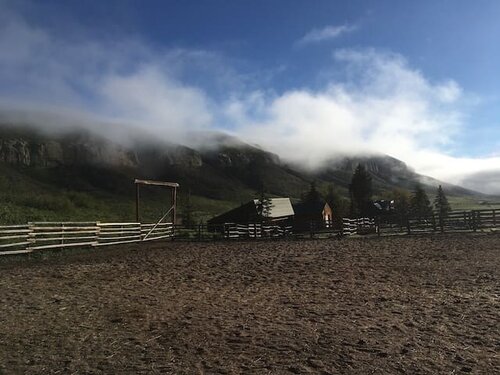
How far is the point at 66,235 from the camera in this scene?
2667 centimetres

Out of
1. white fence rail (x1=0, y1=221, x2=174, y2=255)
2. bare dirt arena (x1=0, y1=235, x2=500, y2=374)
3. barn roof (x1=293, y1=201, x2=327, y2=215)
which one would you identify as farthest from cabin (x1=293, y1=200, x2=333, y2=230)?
bare dirt arena (x1=0, y1=235, x2=500, y2=374)

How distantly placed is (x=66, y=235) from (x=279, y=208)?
46.8 meters

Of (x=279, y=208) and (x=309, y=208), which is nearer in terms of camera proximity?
(x=279, y=208)

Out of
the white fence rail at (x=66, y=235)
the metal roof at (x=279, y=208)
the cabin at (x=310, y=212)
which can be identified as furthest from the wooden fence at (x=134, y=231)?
the cabin at (x=310, y=212)

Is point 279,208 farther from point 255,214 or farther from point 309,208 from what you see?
point 309,208

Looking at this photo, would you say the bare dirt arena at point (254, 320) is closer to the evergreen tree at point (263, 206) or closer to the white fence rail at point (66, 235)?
the white fence rail at point (66, 235)

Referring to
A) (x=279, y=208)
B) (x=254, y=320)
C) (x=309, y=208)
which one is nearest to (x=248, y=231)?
(x=254, y=320)

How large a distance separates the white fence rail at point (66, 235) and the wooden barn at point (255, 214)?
27291 millimetres

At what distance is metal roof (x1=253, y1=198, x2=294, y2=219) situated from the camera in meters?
67.6

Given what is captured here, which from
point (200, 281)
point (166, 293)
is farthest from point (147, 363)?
point (200, 281)

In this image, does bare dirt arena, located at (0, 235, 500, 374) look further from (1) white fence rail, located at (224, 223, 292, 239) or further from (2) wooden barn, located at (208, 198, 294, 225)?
(2) wooden barn, located at (208, 198, 294, 225)

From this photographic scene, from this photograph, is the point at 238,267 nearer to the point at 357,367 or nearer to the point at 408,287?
the point at 408,287

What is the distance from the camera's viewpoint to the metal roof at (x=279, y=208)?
6759cm

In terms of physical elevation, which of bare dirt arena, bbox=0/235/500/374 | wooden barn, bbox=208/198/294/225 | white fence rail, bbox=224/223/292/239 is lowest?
bare dirt arena, bbox=0/235/500/374
